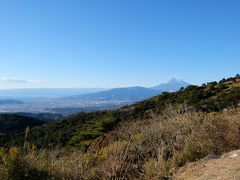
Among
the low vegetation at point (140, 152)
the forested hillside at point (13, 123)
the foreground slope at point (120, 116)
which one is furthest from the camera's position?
the forested hillside at point (13, 123)

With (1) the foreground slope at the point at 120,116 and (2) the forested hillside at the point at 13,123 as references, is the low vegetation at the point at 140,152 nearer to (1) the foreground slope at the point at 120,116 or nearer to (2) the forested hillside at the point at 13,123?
(1) the foreground slope at the point at 120,116

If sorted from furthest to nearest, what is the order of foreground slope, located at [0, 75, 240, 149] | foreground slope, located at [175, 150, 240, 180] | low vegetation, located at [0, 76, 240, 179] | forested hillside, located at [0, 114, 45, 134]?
1. forested hillside, located at [0, 114, 45, 134]
2. foreground slope, located at [0, 75, 240, 149]
3. low vegetation, located at [0, 76, 240, 179]
4. foreground slope, located at [175, 150, 240, 180]

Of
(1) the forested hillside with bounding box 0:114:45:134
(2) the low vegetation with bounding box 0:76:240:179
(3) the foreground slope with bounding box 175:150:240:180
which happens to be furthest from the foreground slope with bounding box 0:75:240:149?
(1) the forested hillside with bounding box 0:114:45:134

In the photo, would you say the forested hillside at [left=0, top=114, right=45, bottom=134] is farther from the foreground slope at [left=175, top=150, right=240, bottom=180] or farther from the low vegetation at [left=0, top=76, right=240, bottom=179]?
the foreground slope at [left=175, top=150, right=240, bottom=180]

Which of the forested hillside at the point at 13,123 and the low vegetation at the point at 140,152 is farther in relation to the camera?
the forested hillside at the point at 13,123

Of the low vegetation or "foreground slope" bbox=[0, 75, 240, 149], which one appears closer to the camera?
the low vegetation

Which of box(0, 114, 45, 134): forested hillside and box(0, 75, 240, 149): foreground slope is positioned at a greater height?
box(0, 75, 240, 149): foreground slope

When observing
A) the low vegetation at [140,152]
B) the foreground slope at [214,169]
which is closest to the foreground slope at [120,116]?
the low vegetation at [140,152]

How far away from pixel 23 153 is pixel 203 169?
2.64 m

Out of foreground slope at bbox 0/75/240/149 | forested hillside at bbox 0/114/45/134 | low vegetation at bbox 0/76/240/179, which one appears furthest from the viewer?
forested hillside at bbox 0/114/45/134

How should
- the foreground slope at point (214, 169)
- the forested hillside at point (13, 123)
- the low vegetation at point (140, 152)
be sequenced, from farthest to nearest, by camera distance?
1. the forested hillside at point (13, 123)
2. the low vegetation at point (140, 152)
3. the foreground slope at point (214, 169)

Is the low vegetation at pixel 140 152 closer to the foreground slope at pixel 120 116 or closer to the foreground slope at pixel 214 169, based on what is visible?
the foreground slope at pixel 214 169

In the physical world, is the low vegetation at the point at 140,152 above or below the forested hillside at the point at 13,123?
above

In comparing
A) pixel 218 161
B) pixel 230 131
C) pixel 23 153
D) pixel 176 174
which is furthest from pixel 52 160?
pixel 230 131
